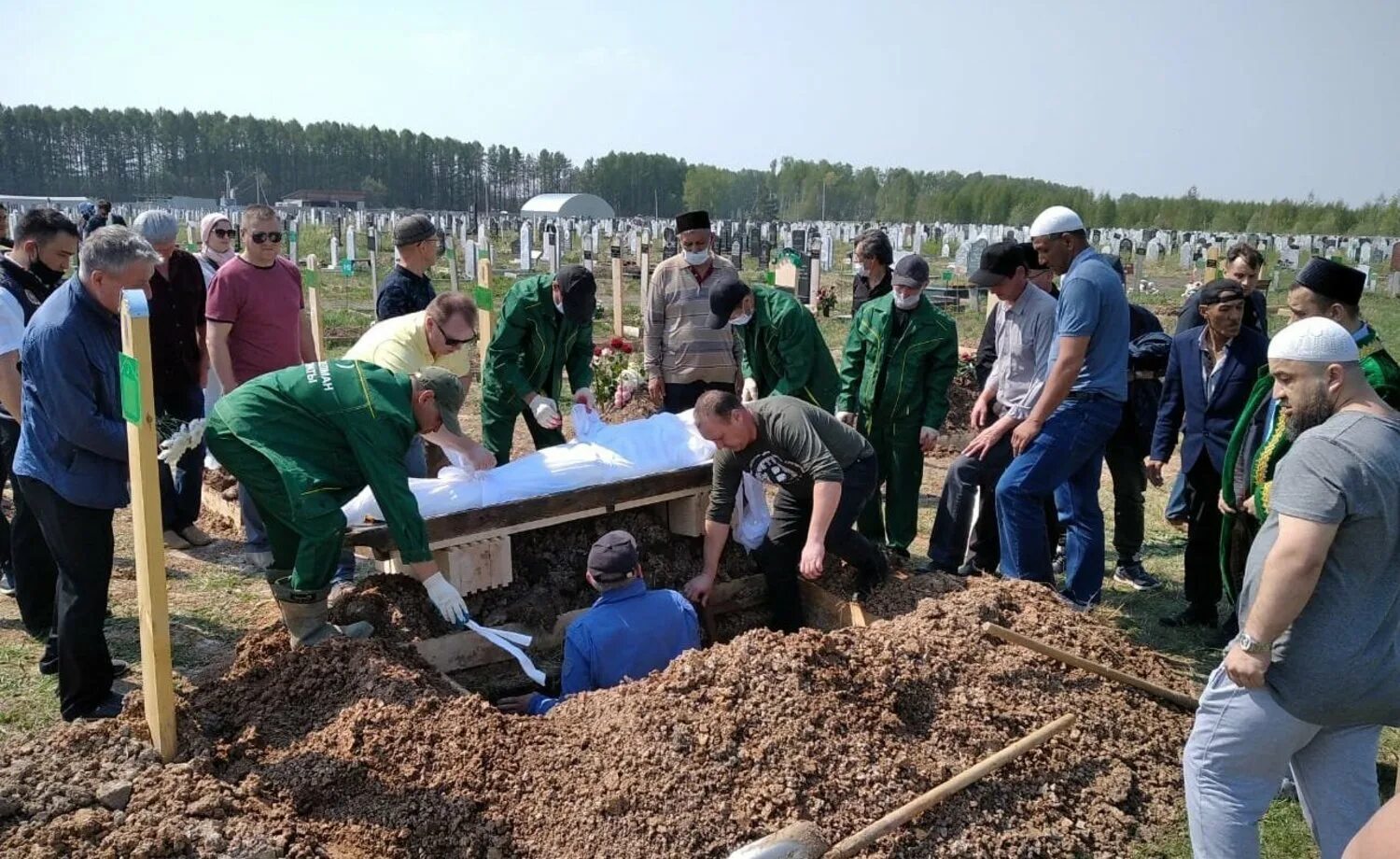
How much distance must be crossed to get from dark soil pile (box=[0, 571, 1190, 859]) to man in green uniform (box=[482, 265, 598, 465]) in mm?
2141

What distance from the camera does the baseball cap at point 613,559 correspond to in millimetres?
3658

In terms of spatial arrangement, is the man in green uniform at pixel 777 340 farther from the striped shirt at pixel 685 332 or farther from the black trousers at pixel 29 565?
the black trousers at pixel 29 565

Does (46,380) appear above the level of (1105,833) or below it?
above

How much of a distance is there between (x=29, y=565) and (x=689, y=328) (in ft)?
11.9

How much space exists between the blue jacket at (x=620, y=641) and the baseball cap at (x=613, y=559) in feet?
0.31

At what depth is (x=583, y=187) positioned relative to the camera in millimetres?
89875

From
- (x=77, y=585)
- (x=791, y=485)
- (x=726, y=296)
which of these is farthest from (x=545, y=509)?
(x=77, y=585)

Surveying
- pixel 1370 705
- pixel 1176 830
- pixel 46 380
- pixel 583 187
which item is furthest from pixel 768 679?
pixel 583 187

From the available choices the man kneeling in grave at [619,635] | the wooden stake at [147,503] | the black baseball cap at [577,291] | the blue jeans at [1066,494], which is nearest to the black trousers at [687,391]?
the black baseball cap at [577,291]

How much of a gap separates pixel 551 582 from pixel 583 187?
290ft

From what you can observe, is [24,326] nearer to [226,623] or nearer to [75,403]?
[75,403]

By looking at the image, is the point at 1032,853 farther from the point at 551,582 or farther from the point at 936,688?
the point at 551,582

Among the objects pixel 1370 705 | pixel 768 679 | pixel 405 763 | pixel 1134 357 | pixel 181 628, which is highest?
pixel 1134 357

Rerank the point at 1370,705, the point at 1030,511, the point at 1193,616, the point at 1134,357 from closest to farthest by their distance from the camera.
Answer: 1. the point at 1370,705
2. the point at 1030,511
3. the point at 1193,616
4. the point at 1134,357
